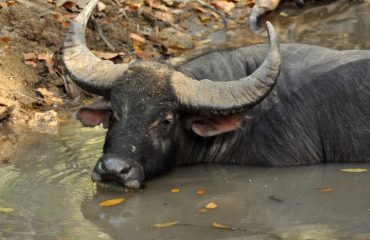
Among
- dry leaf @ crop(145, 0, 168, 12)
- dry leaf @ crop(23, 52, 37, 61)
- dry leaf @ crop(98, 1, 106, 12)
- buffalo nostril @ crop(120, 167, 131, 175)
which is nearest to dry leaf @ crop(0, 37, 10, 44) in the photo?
dry leaf @ crop(23, 52, 37, 61)

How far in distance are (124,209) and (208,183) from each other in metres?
1.01

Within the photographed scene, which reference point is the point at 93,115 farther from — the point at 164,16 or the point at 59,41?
the point at 164,16

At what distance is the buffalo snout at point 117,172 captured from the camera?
7113mm

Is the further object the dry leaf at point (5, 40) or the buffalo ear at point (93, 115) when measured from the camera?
the dry leaf at point (5, 40)

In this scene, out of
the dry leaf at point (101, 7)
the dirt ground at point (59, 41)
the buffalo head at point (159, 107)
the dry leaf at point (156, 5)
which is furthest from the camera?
the dry leaf at point (156, 5)

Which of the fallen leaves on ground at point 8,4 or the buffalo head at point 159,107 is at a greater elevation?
the fallen leaves on ground at point 8,4

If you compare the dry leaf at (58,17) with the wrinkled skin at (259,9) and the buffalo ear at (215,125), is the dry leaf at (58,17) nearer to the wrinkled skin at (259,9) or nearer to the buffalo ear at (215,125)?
the wrinkled skin at (259,9)

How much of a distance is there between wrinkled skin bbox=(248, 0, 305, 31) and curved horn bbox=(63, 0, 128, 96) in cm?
614

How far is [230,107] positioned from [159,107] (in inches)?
24.2

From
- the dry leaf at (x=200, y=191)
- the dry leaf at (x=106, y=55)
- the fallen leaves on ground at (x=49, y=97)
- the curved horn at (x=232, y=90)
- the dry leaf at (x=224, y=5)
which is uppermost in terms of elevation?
the dry leaf at (x=224, y=5)

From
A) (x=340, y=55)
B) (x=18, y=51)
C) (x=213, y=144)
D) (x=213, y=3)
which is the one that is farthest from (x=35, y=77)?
(x=213, y=3)

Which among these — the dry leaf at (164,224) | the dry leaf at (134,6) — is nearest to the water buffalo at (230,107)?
the dry leaf at (164,224)

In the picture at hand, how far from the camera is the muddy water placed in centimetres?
627

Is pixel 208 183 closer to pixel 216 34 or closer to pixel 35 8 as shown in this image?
pixel 35 8
